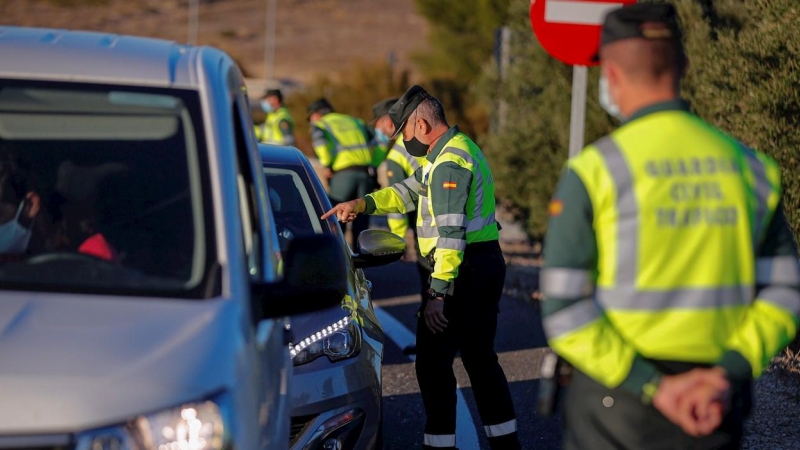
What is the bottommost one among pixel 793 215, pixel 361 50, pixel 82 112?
pixel 361 50

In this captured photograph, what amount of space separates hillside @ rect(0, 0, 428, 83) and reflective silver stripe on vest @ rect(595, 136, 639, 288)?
77549mm

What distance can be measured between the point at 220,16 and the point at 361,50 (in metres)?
23.2

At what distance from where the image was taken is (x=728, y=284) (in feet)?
10.7

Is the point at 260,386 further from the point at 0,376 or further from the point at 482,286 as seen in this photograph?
the point at 482,286

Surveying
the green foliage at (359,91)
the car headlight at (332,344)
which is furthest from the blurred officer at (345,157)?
the green foliage at (359,91)

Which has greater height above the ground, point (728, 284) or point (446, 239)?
point (728, 284)

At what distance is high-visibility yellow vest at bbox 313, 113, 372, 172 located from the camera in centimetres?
1440

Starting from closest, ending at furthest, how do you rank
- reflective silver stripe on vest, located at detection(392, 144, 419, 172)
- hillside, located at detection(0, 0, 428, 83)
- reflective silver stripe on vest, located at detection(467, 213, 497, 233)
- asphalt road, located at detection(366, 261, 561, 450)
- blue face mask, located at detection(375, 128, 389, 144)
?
reflective silver stripe on vest, located at detection(467, 213, 497, 233) < asphalt road, located at detection(366, 261, 561, 450) < reflective silver stripe on vest, located at detection(392, 144, 419, 172) < blue face mask, located at detection(375, 128, 389, 144) < hillside, located at detection(0, 0, 428, 83)

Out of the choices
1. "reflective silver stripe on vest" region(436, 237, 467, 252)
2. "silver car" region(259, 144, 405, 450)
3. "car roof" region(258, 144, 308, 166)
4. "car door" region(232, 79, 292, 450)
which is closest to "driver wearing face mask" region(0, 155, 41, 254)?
"car door" region(232, 79, 292, 450)

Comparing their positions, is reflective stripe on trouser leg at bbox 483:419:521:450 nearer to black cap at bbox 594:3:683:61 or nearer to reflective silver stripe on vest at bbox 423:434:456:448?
reflective silver stripe on vest at bbox 423:434:456:448

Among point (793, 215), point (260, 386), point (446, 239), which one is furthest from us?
point (793, 215)

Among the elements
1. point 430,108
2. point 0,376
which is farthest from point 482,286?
point 0,376

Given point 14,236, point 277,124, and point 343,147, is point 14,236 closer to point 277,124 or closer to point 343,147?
point 343,147

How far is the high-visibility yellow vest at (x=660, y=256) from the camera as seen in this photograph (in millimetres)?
3174
